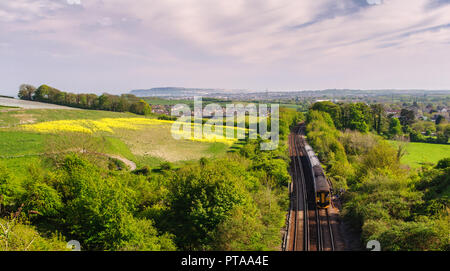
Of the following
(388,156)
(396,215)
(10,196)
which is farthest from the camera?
(388,156)

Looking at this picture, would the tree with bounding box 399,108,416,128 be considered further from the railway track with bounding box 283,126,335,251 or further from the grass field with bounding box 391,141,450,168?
the railway track with bounding box 283,126,335,251

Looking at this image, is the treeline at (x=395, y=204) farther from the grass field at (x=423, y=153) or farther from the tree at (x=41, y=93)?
the tree at (x=41, y=93)

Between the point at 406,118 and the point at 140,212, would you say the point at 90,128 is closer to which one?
the point at 140,212

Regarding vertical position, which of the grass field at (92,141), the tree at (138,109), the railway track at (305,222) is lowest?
the railway track at (305,222)

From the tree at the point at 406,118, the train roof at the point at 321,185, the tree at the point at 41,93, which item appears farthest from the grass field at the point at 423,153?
the tree at the point at 41,93
